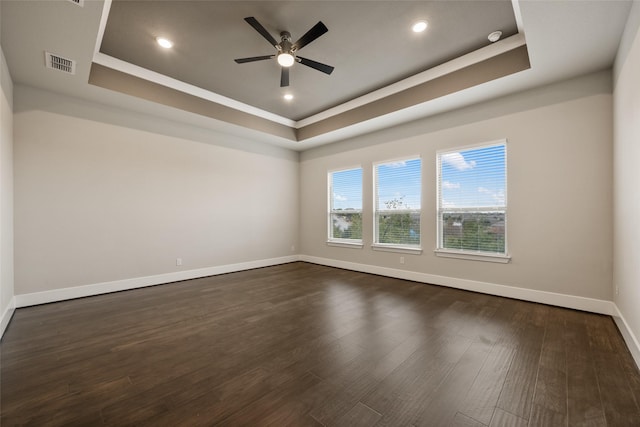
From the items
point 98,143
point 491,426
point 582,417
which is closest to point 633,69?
point 582,417

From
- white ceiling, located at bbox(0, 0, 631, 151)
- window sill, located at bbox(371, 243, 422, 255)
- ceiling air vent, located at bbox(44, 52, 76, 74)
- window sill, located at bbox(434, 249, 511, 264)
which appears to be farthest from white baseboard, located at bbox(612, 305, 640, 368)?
ceiling air vent, located at bbox(44, 52, 76, 74)

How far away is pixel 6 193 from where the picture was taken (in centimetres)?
313

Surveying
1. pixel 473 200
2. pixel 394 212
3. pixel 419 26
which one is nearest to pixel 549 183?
pixel 473 200

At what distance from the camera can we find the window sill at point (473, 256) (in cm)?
387

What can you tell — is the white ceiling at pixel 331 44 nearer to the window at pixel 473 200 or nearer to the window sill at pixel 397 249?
the window at pixel 473 200

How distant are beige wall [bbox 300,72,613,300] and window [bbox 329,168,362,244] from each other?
1.57 meters

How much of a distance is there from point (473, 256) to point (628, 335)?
1801 mm

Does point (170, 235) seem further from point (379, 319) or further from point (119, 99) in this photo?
point (379, 319)

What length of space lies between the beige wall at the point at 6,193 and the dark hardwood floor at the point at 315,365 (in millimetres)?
338

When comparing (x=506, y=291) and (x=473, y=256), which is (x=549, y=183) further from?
(x=506, y=291)

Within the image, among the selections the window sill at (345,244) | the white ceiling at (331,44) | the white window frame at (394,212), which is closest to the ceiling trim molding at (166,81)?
the white ceiling at (331,44)

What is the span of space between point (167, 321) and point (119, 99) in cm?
Result: 330

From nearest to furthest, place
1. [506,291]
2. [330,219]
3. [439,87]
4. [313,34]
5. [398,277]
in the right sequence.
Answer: [313,34] → [506,291] → [439,87] → [398,277] → [330,219]

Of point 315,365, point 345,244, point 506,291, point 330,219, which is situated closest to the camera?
point 315,365
